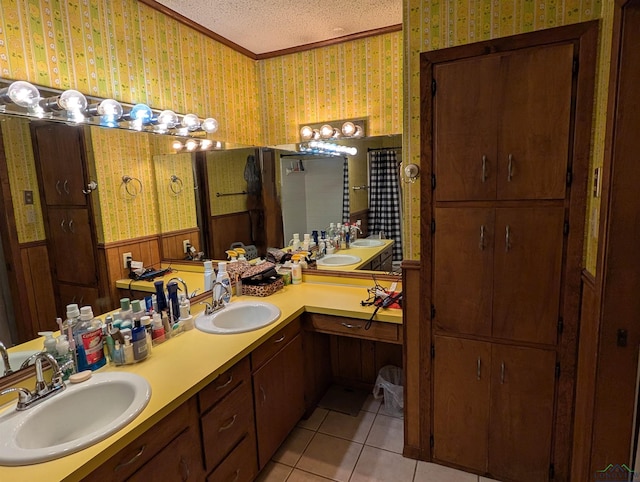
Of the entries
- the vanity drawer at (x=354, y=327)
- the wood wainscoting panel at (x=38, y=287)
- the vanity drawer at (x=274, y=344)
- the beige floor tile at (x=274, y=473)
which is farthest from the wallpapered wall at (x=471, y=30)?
the wood wainscoting panel at (x=38, y=287)

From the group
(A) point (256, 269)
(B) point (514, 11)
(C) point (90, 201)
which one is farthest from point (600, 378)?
(C) point (90, 201)

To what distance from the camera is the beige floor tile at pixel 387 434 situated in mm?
2150

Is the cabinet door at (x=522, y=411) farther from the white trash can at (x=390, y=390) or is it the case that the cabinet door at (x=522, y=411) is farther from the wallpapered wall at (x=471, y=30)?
the white trash can at (x=390, y=390)

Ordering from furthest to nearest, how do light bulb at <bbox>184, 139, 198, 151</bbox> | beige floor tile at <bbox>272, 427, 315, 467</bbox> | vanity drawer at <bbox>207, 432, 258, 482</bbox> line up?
light bulb at <bbox>184, 139, 198, 151</bbox>, beige floor tile at <bbox>272, 427, 315, 467</bbox>, vanity drawer at <bbox>207, 432, 258, 482</bbox>

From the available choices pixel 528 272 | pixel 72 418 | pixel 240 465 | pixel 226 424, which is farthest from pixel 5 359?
pixel 528 272

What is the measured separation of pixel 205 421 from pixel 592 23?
220cm

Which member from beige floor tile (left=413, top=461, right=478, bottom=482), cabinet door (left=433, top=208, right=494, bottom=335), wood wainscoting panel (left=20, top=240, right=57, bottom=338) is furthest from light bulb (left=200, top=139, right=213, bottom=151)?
beige floor tile (left=413, top=461, right=478, bottom=482)

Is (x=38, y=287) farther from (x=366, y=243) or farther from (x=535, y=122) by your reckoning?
(x=535, y=122)

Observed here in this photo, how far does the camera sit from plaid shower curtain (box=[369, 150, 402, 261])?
7.77 feet

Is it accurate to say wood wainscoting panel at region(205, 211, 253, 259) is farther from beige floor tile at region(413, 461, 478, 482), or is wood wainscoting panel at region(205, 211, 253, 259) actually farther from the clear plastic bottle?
beige floor tile at region(413, 461, 478, 482)

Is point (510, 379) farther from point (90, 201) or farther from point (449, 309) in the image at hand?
point (90, 201)

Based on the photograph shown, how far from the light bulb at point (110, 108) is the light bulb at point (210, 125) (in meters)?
0.66

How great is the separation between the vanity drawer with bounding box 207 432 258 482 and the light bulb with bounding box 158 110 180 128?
182 centimetres

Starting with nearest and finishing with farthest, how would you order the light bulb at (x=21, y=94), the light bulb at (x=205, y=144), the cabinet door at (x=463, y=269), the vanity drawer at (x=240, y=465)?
the light bulb at (x=21, y=94) < the vanity drawer at (x=240, y=465) < the cabinet door at (x=463, y=269) < the light bulb at (x=205, y=144)
